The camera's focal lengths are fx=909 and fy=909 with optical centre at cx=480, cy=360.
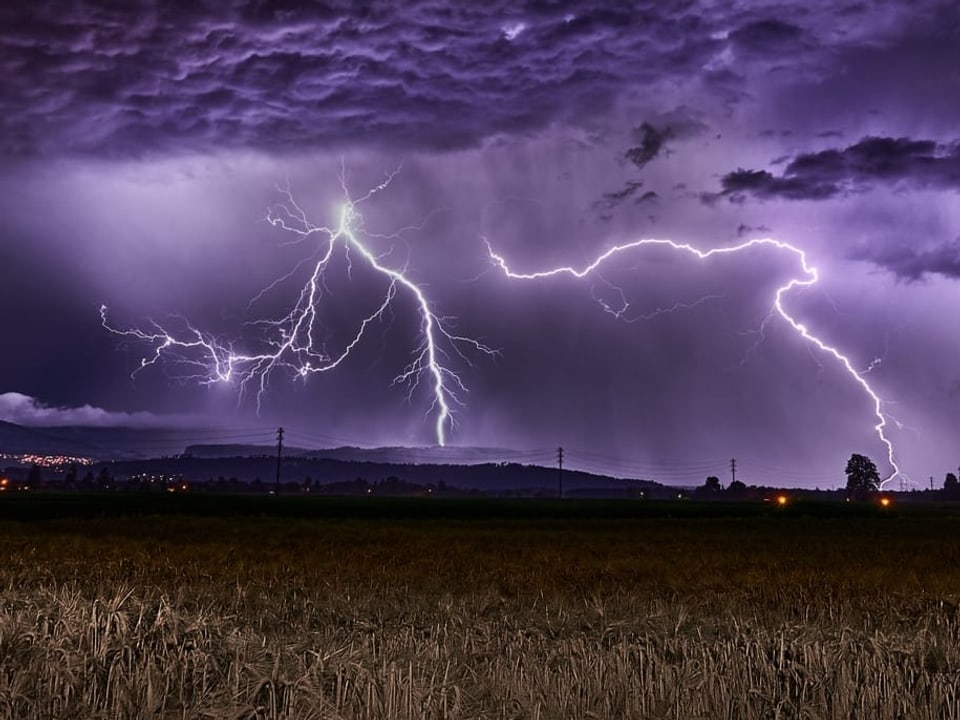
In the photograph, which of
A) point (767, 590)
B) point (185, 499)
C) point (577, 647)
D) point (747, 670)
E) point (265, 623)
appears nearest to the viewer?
point (747, 670)

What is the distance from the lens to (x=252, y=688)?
620 cm

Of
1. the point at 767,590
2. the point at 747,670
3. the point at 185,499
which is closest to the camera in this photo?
the point at 747,670

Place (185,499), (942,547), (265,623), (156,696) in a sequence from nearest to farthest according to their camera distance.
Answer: (156,696) → (265,623) → (942,547) → (185,499)

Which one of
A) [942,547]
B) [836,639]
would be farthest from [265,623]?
[942,547]

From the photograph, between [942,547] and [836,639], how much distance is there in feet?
73.3

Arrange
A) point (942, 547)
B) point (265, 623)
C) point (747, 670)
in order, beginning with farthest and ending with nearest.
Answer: point (942, 547)
point (265, 623)
point (747, 670)

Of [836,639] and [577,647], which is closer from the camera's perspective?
[577,647]

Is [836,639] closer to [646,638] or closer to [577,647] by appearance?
[646,638]

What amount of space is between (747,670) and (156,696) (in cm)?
430

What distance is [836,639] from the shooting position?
334 inches

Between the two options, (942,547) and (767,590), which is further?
(942,547)

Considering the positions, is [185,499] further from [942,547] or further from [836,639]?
[836,639]

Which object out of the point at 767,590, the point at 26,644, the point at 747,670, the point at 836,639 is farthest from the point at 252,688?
the point at 767,590

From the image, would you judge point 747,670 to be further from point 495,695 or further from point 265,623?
point 265,623
